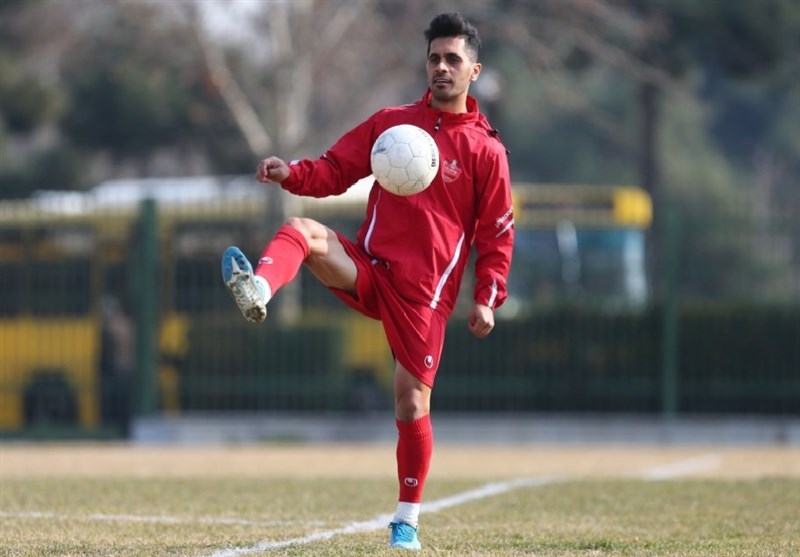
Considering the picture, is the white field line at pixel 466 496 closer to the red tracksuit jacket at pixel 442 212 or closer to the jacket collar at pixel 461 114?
the red tracksuit jacket at pixel 442 212

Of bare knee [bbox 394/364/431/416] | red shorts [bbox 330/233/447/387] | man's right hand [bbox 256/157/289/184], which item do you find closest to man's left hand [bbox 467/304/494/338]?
red shorts [bbox 330/233/447/387]

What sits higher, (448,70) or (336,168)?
(448,70)

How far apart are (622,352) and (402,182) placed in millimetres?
11629

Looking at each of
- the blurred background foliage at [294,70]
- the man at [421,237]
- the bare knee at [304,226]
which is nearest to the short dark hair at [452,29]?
the man at [421,237]

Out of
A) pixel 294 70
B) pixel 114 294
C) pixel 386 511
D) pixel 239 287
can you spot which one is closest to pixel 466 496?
pixel 386 511

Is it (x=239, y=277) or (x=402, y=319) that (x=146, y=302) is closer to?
(x=402, y=319)

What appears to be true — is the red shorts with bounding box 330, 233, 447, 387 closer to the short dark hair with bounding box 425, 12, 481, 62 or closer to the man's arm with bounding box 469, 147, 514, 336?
the man's arm with bounding box 469, 147, 514, 336

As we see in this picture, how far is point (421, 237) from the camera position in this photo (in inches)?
270

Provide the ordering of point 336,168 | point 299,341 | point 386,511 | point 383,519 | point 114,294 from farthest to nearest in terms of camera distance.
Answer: point 114,294
point 299,341
point 386,511
point 383,519
point 336,168

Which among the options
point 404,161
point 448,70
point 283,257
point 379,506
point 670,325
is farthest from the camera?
point 670,325

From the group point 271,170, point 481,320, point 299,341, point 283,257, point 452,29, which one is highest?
point 452,29

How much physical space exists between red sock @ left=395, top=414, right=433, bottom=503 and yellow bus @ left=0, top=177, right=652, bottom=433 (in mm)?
11343

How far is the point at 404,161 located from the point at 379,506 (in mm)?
3164

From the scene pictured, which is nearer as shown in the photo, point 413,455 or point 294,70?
point 413,455
